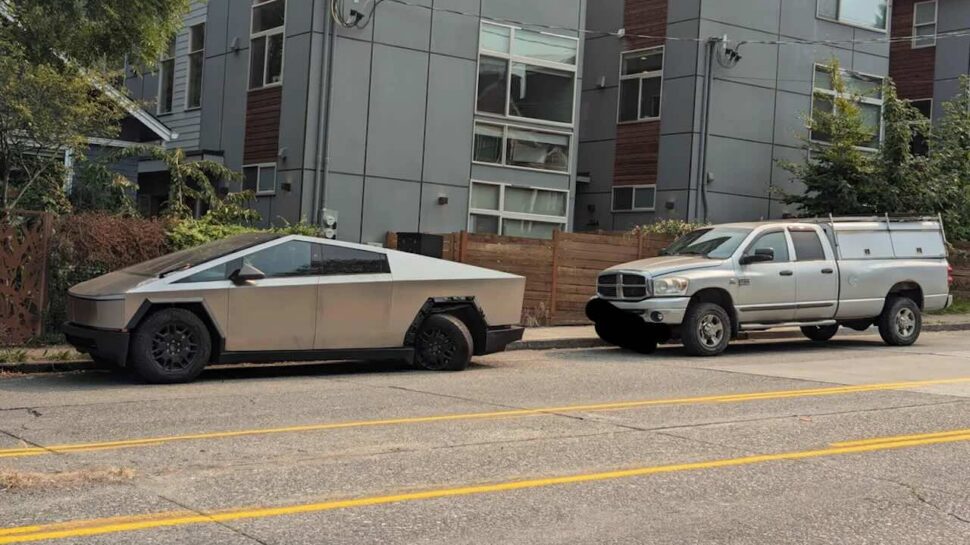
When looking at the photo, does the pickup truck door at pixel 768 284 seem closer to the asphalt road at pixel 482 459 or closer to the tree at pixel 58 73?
the asphalt road at pixel 482 459

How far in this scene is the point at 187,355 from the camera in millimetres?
10469

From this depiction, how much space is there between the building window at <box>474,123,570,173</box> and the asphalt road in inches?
368

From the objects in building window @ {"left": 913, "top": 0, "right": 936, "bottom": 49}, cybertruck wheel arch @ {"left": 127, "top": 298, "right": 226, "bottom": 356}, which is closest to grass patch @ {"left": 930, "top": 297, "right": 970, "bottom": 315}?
building window @ {"left": 913, "top": 0, "right": 936, "bottom": 49}


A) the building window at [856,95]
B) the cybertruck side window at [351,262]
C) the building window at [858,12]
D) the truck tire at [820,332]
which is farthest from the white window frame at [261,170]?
the building window at [858,12]

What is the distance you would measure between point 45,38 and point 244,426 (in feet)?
21.5

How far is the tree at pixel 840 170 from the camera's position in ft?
70.5

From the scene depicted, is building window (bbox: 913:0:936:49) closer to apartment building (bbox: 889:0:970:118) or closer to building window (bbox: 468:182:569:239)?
apartment building (bbox: 889:0:970:118)

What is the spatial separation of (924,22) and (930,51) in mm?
1039

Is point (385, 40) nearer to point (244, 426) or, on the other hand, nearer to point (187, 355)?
point (187, 355)

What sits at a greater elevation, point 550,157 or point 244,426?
point 550,157

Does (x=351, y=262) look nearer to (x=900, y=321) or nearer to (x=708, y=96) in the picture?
(x=900, y=321)

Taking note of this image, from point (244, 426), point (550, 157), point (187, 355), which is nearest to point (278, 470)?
point (244, 426)

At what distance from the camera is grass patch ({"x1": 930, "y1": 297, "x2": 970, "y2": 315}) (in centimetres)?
2239

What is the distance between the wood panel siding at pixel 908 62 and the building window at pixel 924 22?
0.12m
